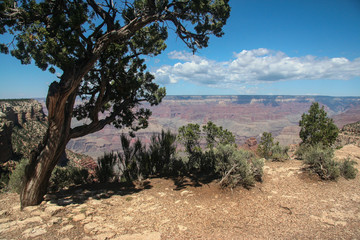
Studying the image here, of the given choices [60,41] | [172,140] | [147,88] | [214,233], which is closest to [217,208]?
[214,233]

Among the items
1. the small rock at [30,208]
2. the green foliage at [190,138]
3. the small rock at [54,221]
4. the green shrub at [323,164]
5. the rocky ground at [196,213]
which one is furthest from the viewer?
the green foliage at [190,138]

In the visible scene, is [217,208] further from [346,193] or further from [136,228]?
[346,193]

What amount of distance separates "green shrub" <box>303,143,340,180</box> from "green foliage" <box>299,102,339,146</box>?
7.26 m

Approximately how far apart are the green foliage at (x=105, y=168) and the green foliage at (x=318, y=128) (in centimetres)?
1256

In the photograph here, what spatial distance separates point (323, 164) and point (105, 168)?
A: 8.08m

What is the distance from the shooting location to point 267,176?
709 centimetres

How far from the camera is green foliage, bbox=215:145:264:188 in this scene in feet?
20.2

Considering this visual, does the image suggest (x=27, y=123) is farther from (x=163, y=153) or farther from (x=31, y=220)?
(x=31, y=220)

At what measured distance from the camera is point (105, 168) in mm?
8211

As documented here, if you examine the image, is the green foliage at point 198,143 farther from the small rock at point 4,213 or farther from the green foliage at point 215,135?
the small rock at point 4,213

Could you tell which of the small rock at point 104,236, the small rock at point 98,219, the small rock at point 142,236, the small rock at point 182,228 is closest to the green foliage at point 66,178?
the small rock at point 98,219

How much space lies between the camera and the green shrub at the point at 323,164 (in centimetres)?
643

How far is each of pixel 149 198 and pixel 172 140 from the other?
138 inches

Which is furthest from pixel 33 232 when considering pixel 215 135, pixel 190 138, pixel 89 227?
pixel 215 135
